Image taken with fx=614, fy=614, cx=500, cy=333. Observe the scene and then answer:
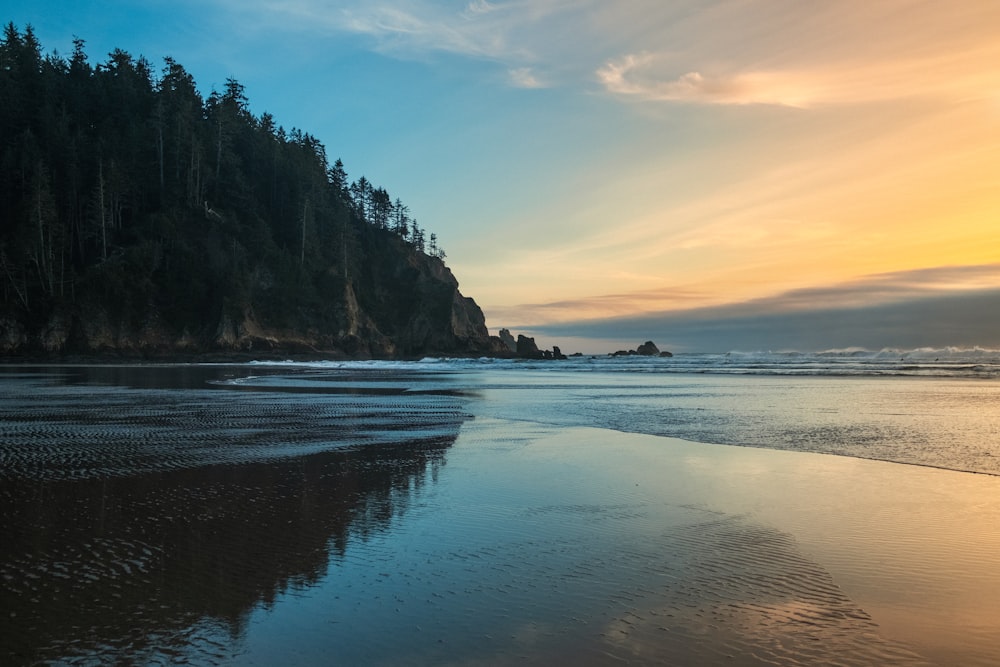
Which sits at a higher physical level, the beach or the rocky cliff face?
the rocky cliff face

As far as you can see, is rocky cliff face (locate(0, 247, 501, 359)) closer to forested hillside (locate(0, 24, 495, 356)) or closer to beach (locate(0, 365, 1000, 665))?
forested hillside (locate(0, 24, 495, 356))

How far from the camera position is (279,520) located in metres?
6.59

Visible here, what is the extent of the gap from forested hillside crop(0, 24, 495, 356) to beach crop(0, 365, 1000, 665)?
179ft

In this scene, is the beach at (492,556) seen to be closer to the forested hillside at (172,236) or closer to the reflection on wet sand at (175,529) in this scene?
the reflection on wet sand at (175,529)

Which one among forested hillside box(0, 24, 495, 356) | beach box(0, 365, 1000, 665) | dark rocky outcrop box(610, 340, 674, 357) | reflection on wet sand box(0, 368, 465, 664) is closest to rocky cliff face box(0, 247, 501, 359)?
forested hillside box(0, 24, 495, 356)

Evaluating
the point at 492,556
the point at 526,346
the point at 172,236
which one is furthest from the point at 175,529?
the point at 526,346

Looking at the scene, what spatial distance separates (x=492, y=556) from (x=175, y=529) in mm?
3286

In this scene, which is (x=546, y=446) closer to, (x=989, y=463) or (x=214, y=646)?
(x=989, y=463)

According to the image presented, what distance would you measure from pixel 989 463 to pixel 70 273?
7067 centimetres

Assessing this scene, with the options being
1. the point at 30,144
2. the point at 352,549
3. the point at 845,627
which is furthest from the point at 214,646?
the point at 30,144

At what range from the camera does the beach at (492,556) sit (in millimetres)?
3729

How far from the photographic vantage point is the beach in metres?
3.73

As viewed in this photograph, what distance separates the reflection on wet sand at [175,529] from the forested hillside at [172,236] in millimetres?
52477

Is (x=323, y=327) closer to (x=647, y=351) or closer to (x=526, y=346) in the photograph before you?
(x=526, y=346)
